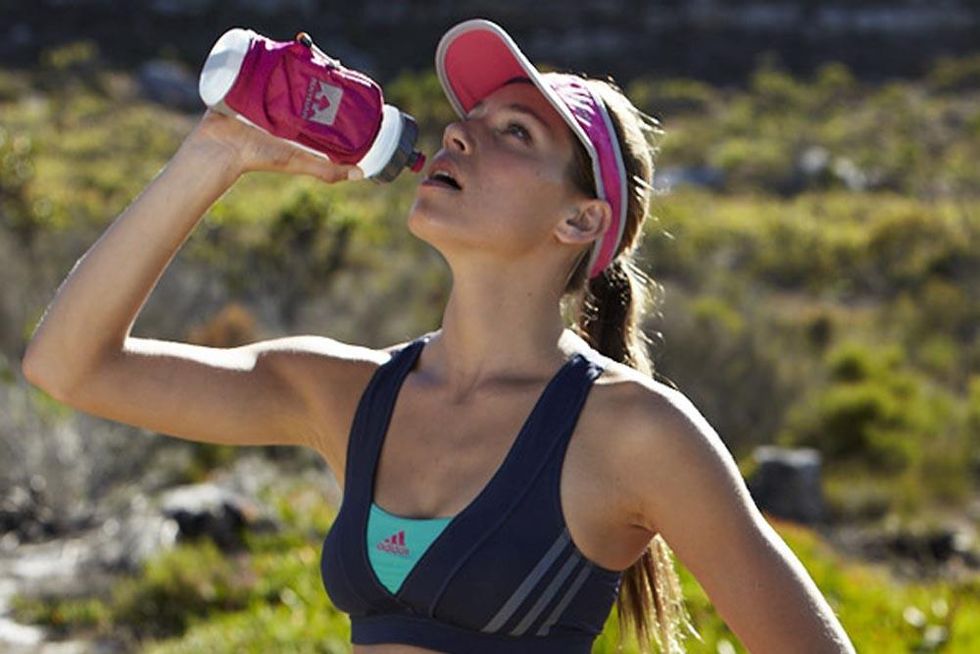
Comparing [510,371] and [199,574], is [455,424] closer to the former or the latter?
[510,371]

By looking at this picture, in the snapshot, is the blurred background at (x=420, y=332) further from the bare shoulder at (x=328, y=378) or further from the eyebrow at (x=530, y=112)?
the bare shoulder at (x=328, y=378)

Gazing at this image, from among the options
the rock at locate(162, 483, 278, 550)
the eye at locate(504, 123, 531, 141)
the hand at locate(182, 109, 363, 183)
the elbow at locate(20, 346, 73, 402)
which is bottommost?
the rock at locate(162, 483, 278, 550)

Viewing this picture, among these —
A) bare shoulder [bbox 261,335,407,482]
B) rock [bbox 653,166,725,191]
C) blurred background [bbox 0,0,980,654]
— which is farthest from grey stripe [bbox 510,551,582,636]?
rock [bbox 653,166,725,191]

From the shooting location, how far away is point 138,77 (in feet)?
136

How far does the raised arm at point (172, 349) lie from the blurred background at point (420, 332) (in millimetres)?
854

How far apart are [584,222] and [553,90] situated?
20 cm

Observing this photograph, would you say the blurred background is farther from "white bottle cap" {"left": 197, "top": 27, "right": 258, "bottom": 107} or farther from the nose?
"white bottle cap" {"left": 197, "top": 27, "right": 258, "bottom": 107}

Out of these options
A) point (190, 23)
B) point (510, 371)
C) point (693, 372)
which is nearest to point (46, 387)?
point (510, 371)

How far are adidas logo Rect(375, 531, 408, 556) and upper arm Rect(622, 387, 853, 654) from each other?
0.32 m

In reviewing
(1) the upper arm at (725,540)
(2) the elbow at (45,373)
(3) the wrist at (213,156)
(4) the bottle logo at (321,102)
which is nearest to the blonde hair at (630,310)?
(1) the upper arm at (725,540)

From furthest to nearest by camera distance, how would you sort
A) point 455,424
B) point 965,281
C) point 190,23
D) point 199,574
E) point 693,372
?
point 190,23 → point 965,281 → point 693,372 → point 199,574 → point 455,424

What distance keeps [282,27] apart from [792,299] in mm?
23475

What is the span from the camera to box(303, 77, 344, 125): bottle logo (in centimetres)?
235

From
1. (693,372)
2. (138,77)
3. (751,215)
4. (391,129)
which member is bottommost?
(138,77)
